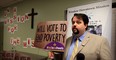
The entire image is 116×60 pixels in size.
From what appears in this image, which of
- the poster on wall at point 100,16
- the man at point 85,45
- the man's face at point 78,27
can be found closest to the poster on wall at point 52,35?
the man at point 85,45

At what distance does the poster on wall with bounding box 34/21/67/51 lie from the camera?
208 centimetres

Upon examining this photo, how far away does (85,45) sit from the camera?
173 cm

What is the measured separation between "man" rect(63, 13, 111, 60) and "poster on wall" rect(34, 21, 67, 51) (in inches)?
6.5

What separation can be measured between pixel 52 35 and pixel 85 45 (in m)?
0.58

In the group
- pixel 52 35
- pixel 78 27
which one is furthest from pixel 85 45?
pixel 52 35

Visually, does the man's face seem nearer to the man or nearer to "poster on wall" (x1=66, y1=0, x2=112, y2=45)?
the man

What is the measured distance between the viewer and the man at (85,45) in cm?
162

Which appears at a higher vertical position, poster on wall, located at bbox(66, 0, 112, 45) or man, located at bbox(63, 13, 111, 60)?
poster on wall, located at bbox(66, 0, 112, 45)

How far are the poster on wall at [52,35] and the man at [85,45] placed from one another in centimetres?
16

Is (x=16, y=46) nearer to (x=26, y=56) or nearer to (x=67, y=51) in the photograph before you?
(x=26, y=56)

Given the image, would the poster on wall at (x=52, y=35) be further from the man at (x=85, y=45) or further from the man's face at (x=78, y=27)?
the man's face at (x=78, y=27)

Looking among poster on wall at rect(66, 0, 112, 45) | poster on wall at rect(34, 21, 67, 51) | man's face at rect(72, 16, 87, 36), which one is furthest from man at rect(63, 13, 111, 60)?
poster on wall at rect(66, 0, 112, 45)

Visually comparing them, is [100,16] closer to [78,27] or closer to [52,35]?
[78,27]

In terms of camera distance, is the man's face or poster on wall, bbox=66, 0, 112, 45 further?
poster on wall, bbox=66, 0, 112, 45
